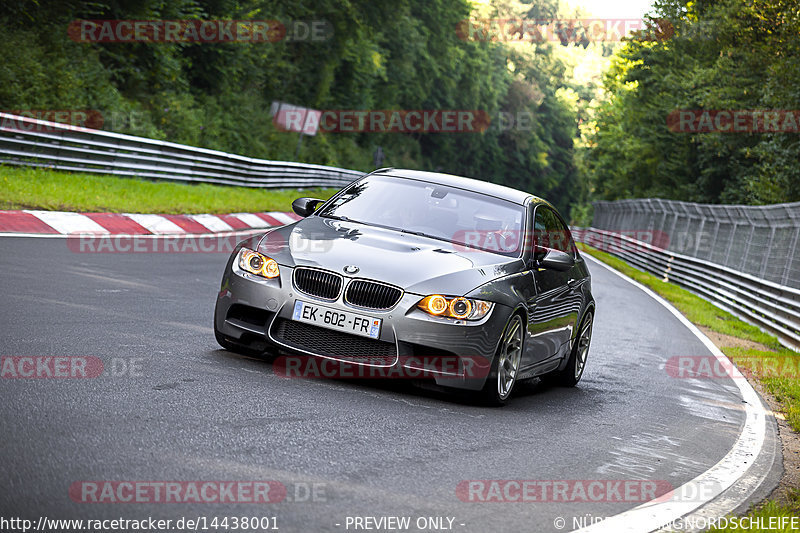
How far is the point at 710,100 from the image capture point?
42781 millimetres

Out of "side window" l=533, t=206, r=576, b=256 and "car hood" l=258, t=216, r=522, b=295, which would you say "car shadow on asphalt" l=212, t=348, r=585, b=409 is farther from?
"side window" l=533, t=206, r=576, b=256

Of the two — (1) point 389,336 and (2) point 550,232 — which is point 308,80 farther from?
(1) point 389,336

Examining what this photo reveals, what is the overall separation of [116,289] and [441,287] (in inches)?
174

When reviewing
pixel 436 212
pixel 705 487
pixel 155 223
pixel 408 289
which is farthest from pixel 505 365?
pixel 155 223

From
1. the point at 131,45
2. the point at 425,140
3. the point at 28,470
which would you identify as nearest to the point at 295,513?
the point at 28,470

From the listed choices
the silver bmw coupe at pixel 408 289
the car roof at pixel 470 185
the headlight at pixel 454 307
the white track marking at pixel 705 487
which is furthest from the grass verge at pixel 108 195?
the white track marking at pixel 705 487

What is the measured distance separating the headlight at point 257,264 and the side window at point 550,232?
2350 mm

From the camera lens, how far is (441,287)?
7090 millimetres

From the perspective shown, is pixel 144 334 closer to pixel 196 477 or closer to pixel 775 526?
pixel 196 477

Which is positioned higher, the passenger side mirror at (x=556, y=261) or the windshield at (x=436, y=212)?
the windshield at (x=436, y=212)

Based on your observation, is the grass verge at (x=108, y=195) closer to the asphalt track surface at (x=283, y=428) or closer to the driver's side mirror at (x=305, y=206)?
the asphalt track surface at (x=283, y=428)

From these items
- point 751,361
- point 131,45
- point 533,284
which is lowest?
point 751,361

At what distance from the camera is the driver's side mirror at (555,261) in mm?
8195

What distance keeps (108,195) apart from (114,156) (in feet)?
13.2
